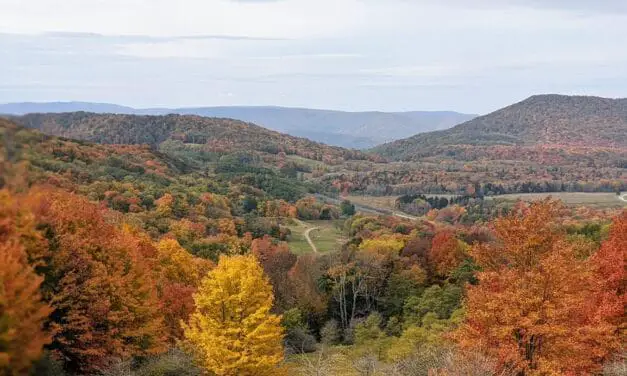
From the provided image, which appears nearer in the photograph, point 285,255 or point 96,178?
point 285,255

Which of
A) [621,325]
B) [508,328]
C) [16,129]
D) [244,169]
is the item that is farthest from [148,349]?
[244,169]

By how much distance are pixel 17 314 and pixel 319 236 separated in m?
91.2

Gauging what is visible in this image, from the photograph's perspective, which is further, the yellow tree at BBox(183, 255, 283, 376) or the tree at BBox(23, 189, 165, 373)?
the yellow tree at BBox(183, 255, 283, 376)

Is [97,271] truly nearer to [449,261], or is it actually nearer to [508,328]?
[508,328]

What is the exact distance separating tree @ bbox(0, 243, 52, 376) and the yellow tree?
15506 mm

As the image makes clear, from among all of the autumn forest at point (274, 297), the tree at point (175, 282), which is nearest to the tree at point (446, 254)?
the autumn forest at point (274, 297)

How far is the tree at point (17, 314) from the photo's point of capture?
7.77 m

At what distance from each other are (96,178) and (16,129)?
288ft

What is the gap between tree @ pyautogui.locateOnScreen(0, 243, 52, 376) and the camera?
7766mm

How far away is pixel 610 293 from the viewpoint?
22938mm

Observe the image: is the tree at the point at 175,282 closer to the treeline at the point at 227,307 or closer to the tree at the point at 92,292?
the treeline at the point at 227,307

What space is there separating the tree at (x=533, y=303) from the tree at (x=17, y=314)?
14114 millimetres

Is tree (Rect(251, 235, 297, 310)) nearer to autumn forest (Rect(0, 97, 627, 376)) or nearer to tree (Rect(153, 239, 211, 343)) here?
autumn forest (Rect(0, 97, 627, 376))

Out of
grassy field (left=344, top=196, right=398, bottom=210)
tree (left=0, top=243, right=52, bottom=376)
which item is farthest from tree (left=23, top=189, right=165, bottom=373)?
grassy field (left=344, top=196, right=398, bottom=210)
